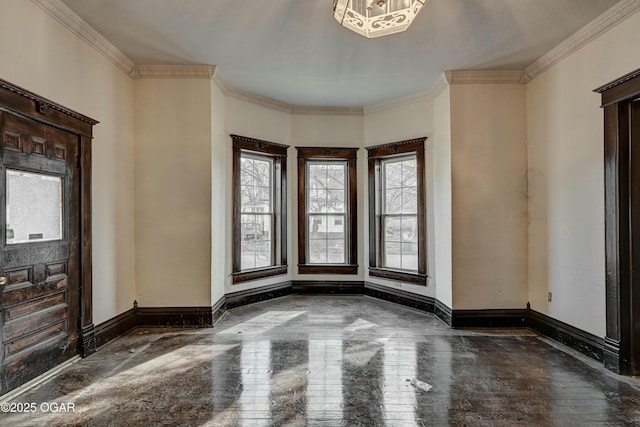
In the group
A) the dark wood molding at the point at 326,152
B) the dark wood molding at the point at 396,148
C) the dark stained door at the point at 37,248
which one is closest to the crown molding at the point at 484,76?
the dark wood molding at the point at 396,148

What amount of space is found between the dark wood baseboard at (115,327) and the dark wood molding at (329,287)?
248 cm

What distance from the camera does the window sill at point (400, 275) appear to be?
496cm

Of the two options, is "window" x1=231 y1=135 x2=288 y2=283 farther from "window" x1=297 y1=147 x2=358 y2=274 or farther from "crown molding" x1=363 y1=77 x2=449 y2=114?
"crown molding" x1=363 y1=77 x2=449 y2=114

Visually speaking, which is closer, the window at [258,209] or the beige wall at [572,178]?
the beige wall at [572,178]

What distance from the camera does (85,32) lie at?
3.26 metres

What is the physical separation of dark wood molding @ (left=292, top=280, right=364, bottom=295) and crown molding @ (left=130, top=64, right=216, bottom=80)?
344 centimetres

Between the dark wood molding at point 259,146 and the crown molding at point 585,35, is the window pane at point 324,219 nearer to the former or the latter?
the dark wood molding at point 259,146

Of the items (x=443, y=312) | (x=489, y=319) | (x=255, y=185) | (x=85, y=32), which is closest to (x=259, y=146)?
(x=255, y=185)

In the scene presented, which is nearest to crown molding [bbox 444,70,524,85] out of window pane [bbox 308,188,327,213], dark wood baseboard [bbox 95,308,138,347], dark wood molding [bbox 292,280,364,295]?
window pane [bbox 308,188,327,213]

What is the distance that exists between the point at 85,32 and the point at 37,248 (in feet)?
6.77

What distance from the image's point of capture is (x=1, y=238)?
2.50m

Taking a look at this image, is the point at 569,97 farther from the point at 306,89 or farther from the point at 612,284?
the point at 306,89

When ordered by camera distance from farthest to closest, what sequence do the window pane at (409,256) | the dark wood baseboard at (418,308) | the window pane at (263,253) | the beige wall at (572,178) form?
the window pane at (263,253), the window pane at (409,256), the dark wood baseboard at (418,308), the beige wall at (572,178)

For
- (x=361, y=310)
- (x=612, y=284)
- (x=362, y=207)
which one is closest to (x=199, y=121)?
(x=362, y=207)
